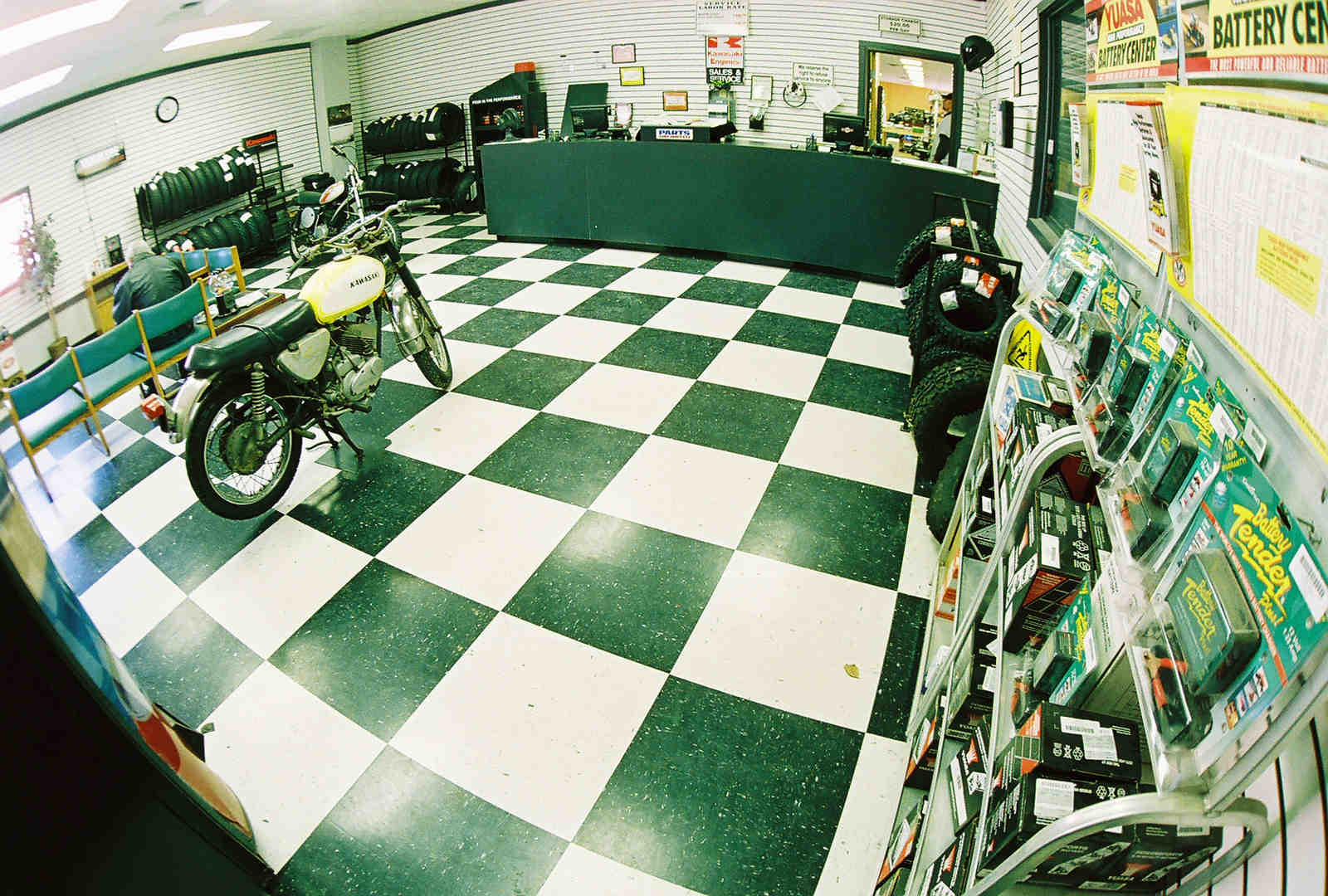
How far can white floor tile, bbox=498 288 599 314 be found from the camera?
494 cm

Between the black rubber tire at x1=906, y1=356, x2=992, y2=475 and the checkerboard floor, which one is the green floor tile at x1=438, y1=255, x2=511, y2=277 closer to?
the checkerboard floor

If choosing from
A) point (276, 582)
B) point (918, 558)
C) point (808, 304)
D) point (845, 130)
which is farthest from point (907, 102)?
point (276, 582)

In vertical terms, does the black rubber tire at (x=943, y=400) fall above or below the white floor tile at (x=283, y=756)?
above

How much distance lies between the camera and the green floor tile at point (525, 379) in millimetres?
3721

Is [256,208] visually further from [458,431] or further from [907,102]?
[907,102]

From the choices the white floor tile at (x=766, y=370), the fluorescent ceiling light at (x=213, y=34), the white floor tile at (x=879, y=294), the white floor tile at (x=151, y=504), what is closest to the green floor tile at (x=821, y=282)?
the white floor tile at (x=879, y=294)

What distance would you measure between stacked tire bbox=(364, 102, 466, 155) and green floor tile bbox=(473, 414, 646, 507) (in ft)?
24.3

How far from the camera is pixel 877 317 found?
4.55 m

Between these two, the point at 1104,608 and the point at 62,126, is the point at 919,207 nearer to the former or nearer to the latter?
the point at 1104,608

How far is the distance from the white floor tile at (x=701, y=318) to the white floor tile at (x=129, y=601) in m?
3.02

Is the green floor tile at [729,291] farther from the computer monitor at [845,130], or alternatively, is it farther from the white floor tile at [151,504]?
the white floor tile at [151,504]

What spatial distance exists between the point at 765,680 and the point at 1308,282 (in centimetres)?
159

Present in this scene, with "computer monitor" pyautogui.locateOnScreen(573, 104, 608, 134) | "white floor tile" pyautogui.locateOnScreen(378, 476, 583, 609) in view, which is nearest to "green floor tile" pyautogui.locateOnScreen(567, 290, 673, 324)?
"white floor tile" pyautogui.locateOnScreen(378, 476, 583, 609)

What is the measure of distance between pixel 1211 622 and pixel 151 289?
202 inches
